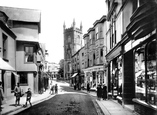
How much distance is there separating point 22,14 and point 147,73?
59.4 ft

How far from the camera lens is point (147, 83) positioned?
8461 mm

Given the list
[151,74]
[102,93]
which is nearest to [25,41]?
[102,93]

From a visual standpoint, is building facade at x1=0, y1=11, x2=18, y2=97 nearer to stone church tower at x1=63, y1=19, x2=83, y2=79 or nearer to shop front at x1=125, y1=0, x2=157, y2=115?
shop front at x1=125, y1=0, x2=157, y2=115

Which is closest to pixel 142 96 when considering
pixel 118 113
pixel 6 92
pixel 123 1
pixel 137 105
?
pixel 137 105

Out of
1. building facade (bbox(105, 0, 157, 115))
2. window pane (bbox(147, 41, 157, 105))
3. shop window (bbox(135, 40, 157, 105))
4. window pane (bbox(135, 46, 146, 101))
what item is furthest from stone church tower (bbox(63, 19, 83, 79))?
window pane (bbox(147, 41, 157, 105))

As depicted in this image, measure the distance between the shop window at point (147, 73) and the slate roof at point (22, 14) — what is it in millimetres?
16153

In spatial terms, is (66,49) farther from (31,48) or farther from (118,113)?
(118,113)

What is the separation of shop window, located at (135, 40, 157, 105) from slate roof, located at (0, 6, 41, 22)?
16153 millimetres

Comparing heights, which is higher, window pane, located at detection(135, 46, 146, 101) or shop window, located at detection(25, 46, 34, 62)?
shop window, located at detection(25, 46, 34, 62)

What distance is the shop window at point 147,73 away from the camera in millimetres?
7711

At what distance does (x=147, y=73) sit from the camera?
847cm

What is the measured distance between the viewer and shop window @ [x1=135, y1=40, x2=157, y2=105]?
25.3 feet

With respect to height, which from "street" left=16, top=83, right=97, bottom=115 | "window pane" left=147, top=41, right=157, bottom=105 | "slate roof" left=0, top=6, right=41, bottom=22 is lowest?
"street" left=16, top=83, right=97, bottom=115

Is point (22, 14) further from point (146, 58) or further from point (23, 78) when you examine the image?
point (146, 58)
